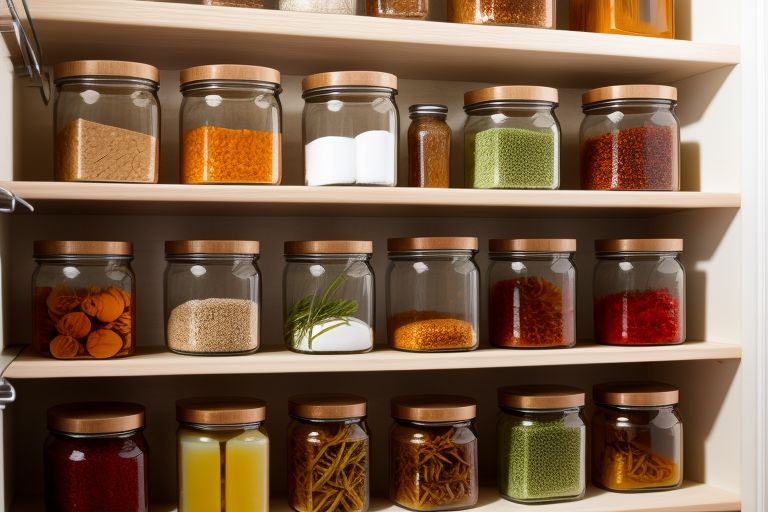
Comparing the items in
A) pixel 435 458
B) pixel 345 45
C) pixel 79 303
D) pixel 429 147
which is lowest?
pixel 435 458

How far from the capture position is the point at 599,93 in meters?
1.52

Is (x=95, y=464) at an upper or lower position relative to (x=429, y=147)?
lower

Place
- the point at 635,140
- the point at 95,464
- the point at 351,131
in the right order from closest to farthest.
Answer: the point at 95,464, the point at 351,131, the point at 635,140

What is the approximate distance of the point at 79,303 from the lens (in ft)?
4.23

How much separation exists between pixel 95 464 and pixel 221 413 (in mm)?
195

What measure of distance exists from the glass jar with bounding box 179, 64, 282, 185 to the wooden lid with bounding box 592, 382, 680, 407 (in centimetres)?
70

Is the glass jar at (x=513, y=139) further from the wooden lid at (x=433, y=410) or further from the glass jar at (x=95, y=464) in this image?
the glass jar at (x=95, y=464)

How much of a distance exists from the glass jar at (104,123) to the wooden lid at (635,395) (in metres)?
0.86

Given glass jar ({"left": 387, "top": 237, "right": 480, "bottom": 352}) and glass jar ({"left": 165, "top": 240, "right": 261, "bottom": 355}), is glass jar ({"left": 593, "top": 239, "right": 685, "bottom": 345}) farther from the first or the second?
glass jar ({"left": 165, "top": 240, "right": 261, "bottom": 355})

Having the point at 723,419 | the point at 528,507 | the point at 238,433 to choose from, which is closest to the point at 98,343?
the point at 238,433

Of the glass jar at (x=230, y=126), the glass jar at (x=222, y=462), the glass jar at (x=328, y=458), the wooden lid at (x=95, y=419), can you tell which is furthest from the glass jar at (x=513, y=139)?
the wooden lid at (x=95, y=419)

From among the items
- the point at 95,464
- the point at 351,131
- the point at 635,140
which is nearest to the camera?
the point at 95,464

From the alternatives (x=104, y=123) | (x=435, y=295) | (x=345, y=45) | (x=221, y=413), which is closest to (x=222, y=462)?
(x=221, y=413)

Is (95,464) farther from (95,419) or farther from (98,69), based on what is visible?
(98,69)
